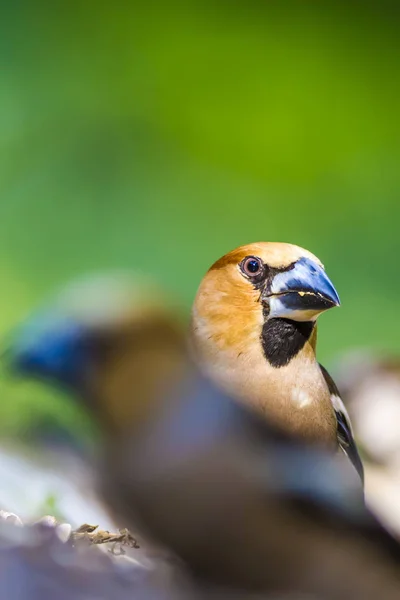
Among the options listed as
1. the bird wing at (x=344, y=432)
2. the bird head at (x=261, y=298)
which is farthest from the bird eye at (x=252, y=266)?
the bird wing at (x=344, y=432)

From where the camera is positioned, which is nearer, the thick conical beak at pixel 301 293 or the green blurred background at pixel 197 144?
the thick conical beak at pixel 301 293

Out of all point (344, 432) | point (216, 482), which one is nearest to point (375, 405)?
point (344, 432)

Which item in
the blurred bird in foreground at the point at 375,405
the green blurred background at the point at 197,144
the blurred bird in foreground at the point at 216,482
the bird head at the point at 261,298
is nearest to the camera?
the blurred bird in foreground at the point at 216,482

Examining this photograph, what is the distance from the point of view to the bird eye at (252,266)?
60 cm

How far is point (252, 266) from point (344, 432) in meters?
0.15

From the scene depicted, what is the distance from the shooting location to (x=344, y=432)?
23.3 inches

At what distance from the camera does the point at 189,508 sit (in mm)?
461

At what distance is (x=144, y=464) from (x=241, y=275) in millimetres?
200

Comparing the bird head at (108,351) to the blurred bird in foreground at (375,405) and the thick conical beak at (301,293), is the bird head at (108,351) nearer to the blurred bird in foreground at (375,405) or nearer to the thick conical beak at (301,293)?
the thick conical beak at (301,293)

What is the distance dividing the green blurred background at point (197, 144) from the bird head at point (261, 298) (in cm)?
12

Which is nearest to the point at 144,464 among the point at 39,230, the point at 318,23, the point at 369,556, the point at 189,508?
the point at 189,508

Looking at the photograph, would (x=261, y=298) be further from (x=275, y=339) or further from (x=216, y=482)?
(x=216, y=482)

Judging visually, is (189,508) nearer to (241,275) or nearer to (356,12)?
(241,275)

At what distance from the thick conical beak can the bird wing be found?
79 millimetres
